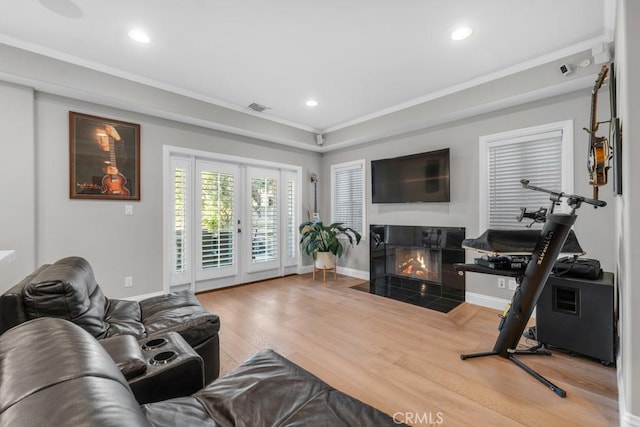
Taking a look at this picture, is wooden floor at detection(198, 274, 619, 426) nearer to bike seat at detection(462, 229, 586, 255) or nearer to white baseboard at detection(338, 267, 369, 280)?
bike seat at detection(462, 229, 586, 255)

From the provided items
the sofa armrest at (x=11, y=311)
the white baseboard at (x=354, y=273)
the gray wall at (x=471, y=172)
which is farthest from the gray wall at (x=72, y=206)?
the white baseboard at (x=354, y=273)

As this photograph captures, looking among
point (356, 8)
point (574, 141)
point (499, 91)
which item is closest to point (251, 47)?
point (356, 8)

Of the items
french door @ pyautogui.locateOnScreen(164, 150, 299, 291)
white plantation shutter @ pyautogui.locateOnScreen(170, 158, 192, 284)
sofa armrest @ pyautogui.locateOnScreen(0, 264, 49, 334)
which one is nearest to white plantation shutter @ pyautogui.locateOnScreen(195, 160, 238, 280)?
french door @ pyautogui.locateOnScreen(164, 150, 299, 291)

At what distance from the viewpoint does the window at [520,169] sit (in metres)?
2.95

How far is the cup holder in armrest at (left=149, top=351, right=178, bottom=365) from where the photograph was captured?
4.20 feet

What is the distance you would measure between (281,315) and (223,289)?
1512 millimetres

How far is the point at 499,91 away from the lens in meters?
3.09

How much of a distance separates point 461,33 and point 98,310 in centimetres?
347

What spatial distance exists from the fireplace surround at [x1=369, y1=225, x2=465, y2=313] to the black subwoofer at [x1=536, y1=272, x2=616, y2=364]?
1.13m

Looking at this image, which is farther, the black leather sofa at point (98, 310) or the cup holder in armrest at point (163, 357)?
the black leather sofa at point (98, 310)

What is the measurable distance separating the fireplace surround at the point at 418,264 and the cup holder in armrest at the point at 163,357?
9.74ft

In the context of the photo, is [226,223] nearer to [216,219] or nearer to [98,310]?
[216,219]

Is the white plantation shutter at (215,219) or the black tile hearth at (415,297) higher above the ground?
the white plantation shutter at (215,219)

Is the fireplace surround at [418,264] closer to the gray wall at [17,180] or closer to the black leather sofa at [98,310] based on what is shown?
the black leather sofa at [98,310]
